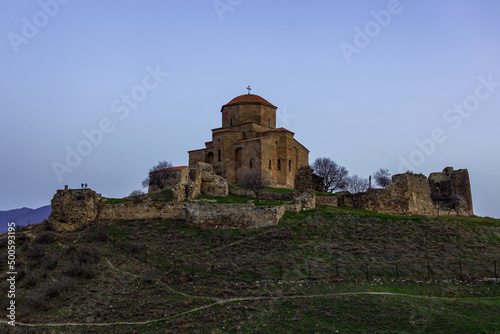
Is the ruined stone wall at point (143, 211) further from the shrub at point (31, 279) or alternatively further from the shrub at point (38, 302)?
the shrub at point (38, 302)

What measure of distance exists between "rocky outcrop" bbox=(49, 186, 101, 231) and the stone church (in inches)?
818

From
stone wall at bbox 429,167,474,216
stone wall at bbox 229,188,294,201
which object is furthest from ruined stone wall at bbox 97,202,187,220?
stone wall at bbox 429,167,474,216

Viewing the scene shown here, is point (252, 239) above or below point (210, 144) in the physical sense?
below

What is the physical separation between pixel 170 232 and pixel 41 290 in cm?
636

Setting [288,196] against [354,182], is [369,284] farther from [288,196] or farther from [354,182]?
[354,182]

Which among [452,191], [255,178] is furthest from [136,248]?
[452,191]

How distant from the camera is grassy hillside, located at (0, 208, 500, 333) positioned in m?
13.6

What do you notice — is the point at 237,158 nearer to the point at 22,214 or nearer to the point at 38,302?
the point at 38,302

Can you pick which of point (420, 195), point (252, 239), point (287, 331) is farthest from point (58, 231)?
point (420, 195)

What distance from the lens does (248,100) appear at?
46.6 metres

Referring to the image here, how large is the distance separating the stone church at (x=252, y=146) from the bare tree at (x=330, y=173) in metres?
1.88

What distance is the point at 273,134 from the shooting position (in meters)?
43.8

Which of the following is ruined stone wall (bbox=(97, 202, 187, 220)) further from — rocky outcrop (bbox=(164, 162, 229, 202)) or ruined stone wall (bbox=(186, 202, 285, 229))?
rocky outcrop (bbox=(164, 162, 229, 202))

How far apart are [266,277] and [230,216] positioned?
19.0ft
